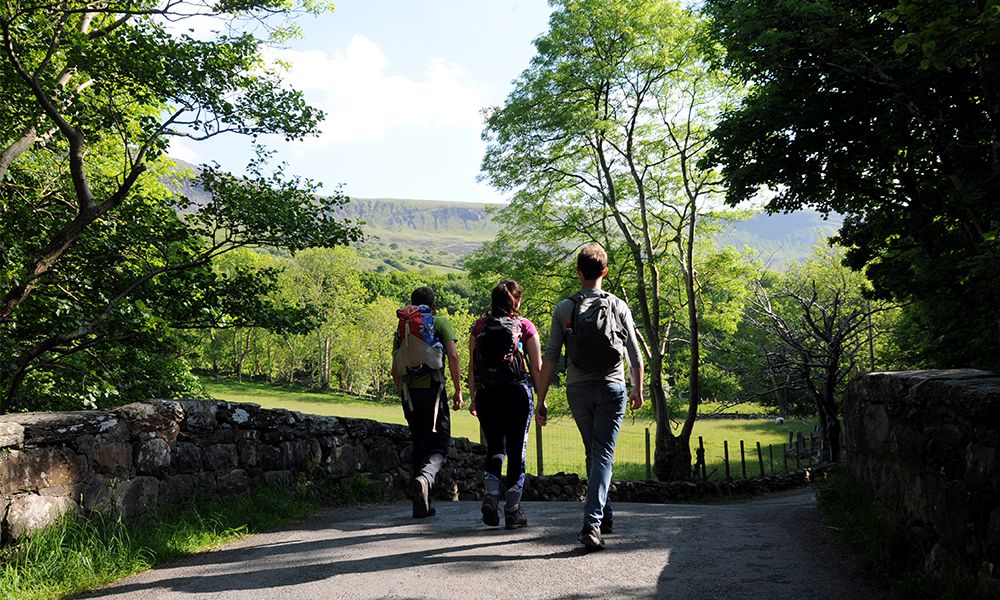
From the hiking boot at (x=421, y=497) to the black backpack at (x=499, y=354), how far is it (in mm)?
1148

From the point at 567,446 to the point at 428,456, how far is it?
2713cm

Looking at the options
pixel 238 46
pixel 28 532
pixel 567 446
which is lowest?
pixel 567 446

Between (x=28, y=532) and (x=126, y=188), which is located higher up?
(x=126, y=188)

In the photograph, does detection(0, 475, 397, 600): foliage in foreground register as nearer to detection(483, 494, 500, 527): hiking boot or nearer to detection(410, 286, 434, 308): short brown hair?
detection(483, 494, 500, 527): hiking boot

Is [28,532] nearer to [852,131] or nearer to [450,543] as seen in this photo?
[450,543]

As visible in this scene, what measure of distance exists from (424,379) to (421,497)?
1.04 m

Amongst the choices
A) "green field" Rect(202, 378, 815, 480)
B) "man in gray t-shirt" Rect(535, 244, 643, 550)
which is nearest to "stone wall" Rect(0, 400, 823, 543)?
"man in gray t-shirt" Rect(535, 244, 643, 550)

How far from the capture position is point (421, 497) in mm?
5617

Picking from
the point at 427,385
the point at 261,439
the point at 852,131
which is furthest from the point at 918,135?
the point at 261,439

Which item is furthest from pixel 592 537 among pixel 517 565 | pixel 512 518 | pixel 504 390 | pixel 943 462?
pixel 943 462

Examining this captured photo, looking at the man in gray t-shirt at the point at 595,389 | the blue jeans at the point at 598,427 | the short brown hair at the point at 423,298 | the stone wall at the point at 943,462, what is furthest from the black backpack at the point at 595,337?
the stone wall at the point at 943,462

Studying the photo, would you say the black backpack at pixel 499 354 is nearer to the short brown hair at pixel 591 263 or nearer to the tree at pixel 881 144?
the short brown hair at pixel 591 263

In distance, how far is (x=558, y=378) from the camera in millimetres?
33375

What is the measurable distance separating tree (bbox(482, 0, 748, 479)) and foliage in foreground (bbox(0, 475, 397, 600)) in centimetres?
1616
